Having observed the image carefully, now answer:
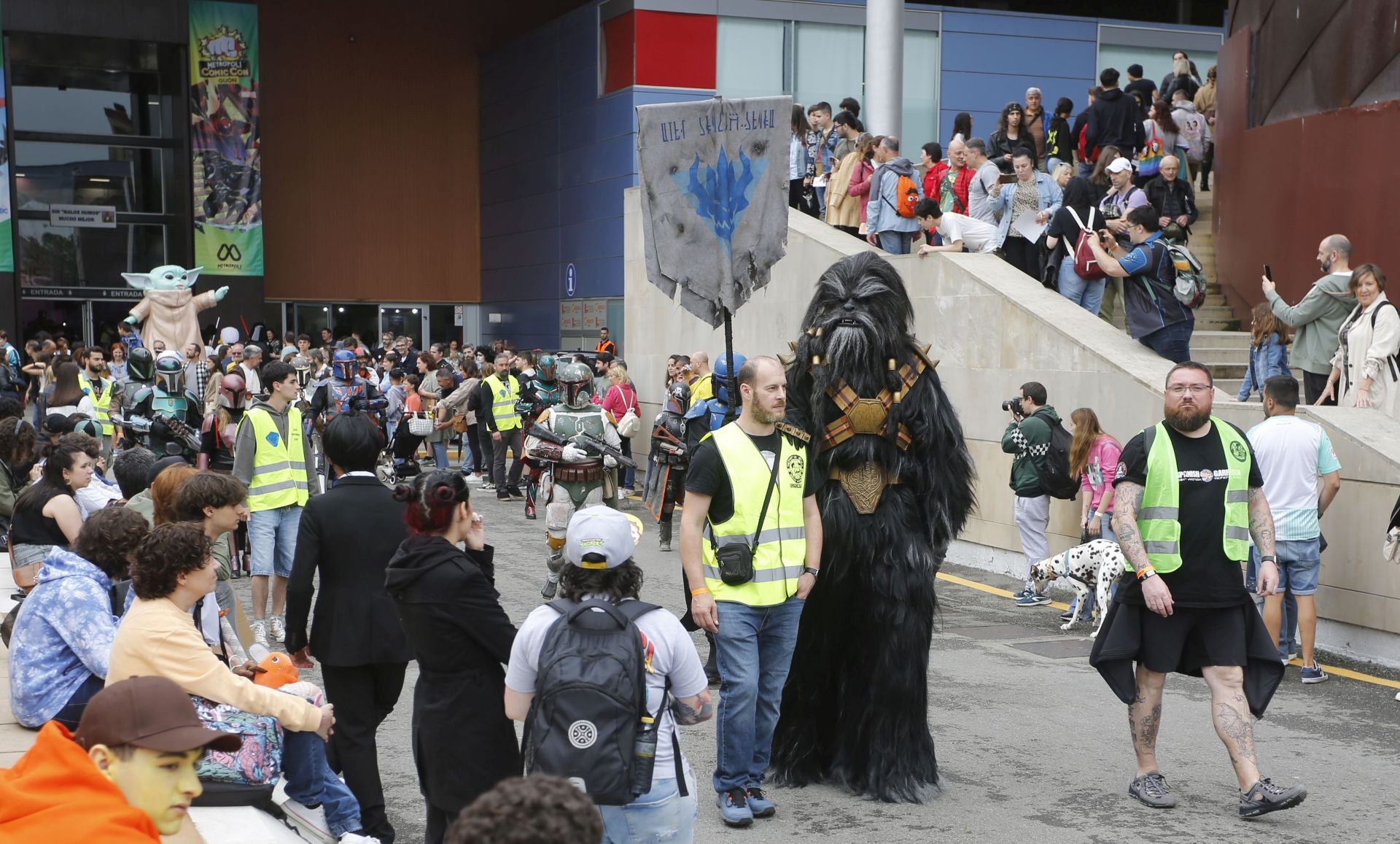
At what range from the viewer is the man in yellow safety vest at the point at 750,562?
600 cm

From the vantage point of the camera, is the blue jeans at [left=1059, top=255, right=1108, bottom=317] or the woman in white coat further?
the blue jeans at [left=1059, top=255, right=1108, bottom=317]

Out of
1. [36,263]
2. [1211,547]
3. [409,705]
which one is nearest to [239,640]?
[409,705]

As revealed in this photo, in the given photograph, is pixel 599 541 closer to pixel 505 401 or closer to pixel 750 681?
pixel 750 681

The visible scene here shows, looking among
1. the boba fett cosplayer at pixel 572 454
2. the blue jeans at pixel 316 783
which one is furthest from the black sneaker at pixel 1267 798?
the boba fett cosplayer at pixel 572 454

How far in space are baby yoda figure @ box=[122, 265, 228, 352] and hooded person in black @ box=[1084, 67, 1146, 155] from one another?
16.2 meters

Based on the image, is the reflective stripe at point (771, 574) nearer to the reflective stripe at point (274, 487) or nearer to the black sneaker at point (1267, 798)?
the black sneaker at point (1267, 798)

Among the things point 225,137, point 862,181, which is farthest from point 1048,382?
point 225,137

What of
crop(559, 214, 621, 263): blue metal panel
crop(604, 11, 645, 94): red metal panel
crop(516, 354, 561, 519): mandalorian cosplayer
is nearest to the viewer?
crop(516, 354, 561, 519): mandalorian cosplayer

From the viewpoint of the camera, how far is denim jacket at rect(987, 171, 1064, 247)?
48.8ft

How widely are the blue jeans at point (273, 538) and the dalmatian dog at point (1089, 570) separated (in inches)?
217

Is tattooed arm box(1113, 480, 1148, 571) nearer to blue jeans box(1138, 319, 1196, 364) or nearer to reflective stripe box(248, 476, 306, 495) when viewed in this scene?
reflective stripe box(248, 476, 306, 495)

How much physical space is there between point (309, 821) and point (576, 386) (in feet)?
21.9

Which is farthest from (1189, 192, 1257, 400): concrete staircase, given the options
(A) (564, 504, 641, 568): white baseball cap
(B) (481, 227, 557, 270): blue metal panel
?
(B) (481, 227, 557, 270): blue metal panel

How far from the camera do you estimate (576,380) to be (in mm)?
12148
